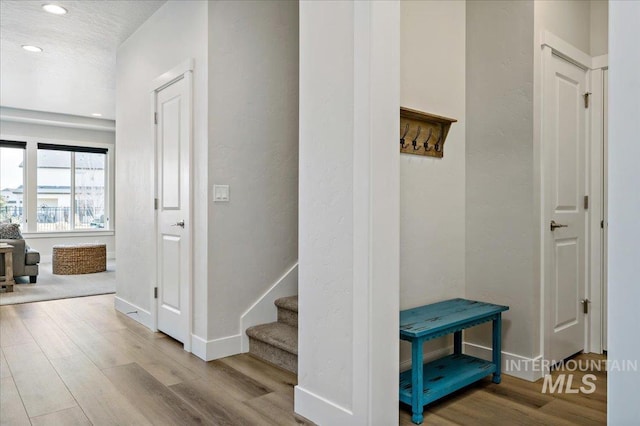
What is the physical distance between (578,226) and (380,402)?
2012mm

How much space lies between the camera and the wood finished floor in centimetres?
212

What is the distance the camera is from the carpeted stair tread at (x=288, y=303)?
3.10 m

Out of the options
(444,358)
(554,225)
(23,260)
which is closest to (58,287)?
(23,260)

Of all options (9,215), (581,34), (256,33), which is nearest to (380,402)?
(256,33)

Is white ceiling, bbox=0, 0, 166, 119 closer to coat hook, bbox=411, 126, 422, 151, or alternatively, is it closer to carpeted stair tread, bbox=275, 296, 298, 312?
coat hook, bbox=411, 126, 422, 151

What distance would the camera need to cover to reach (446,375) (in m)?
2.35

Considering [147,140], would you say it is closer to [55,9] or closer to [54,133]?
[55,9]

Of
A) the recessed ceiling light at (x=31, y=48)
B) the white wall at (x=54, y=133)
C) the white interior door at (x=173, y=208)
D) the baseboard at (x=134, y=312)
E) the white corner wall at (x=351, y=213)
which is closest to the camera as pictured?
the white corner wall at (x=351, y=213)

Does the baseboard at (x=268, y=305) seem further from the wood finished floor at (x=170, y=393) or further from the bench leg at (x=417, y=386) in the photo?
the bench leg at (x=417, y=386)

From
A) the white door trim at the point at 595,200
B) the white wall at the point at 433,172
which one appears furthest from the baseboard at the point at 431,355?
the white door trim at the point at 595,200

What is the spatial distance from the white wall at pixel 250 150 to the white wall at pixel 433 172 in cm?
113

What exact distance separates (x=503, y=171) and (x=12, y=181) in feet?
27.9

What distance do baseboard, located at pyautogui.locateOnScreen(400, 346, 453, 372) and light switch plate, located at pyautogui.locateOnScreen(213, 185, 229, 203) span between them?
156cm

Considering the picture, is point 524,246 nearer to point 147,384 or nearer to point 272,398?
point 272,398
